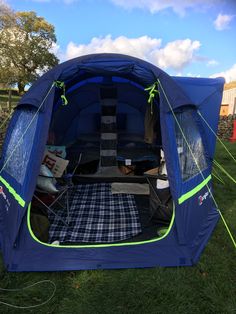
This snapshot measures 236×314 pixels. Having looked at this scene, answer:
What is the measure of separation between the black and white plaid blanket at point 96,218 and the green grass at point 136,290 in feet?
1.98

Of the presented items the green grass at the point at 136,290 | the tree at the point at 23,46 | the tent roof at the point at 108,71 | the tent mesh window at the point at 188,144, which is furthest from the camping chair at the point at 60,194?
the tree at the point at 23,46

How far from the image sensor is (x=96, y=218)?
3555mm

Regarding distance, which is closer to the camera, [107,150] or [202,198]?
[202,198]

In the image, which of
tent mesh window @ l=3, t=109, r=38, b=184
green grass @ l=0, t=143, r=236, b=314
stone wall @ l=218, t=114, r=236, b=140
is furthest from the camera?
stone wall @ l=218, t=114, r=236, b=140

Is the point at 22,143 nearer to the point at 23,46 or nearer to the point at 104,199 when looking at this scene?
the point at 104,199

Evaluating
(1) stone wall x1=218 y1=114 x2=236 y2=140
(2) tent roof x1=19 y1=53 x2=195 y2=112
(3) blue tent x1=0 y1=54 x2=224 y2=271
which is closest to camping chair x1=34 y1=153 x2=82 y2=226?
(3) blue tent x1=0 y1=54 x2=224 y2=271

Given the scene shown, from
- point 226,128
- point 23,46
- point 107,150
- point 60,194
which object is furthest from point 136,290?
point 23,46

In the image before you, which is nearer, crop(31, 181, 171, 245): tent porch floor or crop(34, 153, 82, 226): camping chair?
crop(31, 181, 171, 245): tent porch floor

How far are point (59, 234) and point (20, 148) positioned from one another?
1.01 m

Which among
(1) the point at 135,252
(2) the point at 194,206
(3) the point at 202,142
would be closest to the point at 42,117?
(1) the point at 135,252

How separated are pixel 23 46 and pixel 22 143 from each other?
840 inches

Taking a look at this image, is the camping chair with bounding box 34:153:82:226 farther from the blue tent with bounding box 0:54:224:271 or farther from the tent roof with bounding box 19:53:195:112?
the tent roof with bounding box 19:53:195:112

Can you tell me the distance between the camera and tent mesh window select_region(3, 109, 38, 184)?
2.93 meters

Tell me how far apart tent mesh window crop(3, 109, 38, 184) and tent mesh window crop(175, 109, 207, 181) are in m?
1.47
